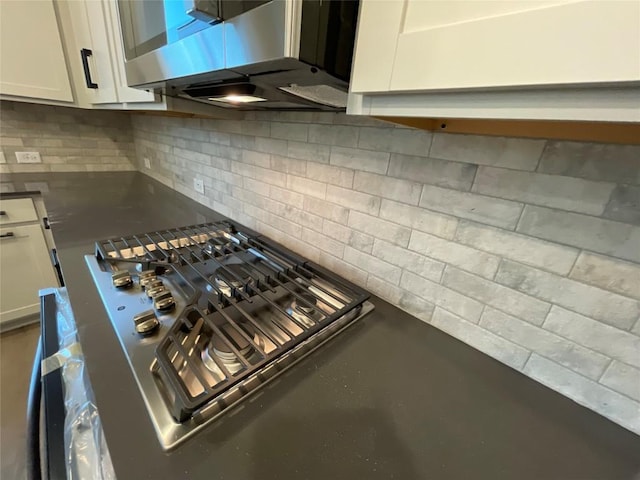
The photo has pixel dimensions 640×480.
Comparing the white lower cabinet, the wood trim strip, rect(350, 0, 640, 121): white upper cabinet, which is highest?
rect(350, 0, 640, 121): white upper cabinet

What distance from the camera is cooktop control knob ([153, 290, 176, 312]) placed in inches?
26.1

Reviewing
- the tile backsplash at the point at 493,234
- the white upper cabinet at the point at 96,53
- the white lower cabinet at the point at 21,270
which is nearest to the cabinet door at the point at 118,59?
the white upper cabinet at the point at 96,53

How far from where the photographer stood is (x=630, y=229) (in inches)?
17.1

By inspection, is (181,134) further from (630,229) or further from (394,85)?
(630,229)

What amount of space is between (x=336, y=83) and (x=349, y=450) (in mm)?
621

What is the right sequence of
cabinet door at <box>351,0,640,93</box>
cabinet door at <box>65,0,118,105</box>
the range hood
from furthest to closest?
cabinet door at <box>65,0,118,105</box>
the range hood
cabinet door at <box>351,0,640,93</box>

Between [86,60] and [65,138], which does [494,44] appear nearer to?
[86,60]

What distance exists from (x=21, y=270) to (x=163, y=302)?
169cm

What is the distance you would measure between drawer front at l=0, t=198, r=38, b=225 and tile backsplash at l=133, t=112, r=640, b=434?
1.58 meters

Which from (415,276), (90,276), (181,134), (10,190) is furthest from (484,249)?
(10,190)

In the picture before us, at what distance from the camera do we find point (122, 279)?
2.45 feet

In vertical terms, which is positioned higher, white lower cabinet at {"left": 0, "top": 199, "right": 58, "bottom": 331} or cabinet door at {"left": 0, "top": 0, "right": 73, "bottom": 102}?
cabinet door at {"left": 0, "top": 0, "right": 73, "bottom": 102}

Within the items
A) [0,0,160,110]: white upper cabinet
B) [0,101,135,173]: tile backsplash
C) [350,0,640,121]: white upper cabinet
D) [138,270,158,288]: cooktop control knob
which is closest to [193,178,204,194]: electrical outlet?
[0,0,160,110]: white upper cabinet

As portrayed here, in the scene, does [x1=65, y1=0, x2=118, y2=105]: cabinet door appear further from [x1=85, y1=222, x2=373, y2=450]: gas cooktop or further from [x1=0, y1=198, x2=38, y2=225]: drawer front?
[x1=85, y1=222, x2=373, y2=450]: gas cooktop
